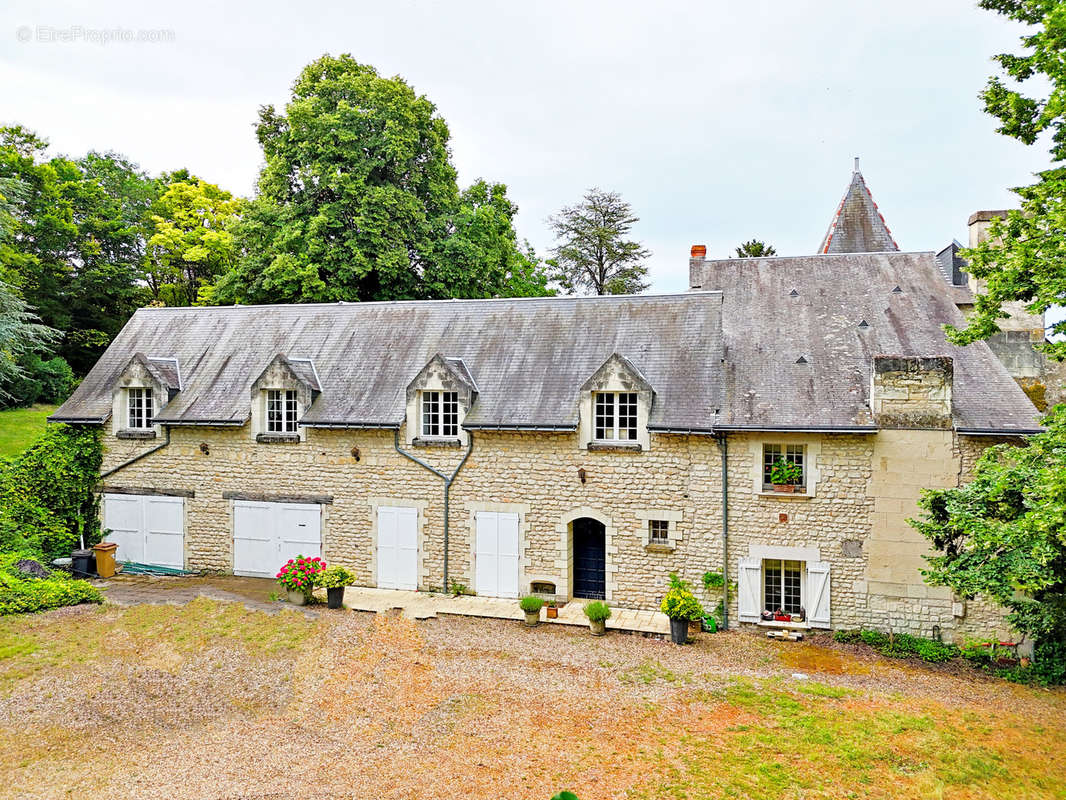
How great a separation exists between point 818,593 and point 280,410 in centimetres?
1311

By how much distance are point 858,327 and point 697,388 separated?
446cm

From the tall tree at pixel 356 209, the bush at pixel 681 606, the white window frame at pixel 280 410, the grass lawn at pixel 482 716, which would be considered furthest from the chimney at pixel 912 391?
the tall tree at pixel 356 209

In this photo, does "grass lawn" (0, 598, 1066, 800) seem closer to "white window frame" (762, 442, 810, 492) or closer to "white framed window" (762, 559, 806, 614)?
"white framed window" (762, 559, 806, 614)

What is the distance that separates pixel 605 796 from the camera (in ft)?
24.9

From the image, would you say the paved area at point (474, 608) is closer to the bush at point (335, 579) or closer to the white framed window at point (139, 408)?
the bush at point (335, 579)

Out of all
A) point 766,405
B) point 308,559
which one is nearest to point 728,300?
point 766,405

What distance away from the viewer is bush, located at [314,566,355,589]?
1414cm

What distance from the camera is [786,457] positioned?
44.7 ft

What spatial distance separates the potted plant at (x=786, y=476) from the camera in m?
13.4

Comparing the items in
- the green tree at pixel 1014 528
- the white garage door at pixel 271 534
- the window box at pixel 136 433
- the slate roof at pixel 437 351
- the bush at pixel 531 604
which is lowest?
the bush at pixel 531 604

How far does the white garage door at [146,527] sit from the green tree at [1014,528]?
1682 centimetres

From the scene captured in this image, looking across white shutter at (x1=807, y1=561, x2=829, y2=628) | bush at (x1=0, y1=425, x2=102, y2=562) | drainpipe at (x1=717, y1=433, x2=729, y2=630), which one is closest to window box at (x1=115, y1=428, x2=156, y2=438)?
bush at (x1=0, y1=425, x2=102, y2=562)

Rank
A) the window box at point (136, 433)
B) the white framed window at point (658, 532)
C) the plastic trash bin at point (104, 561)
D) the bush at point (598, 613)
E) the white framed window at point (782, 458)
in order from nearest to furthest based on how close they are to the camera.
A: the bush at point (598, 613), the white framed window at point (782, 458), the white framed window at point (658, 532), the plastic trash bin at point (104, 561), the window box at point (136, 433)

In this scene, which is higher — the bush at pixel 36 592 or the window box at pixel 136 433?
the window box at pixel 136 433
